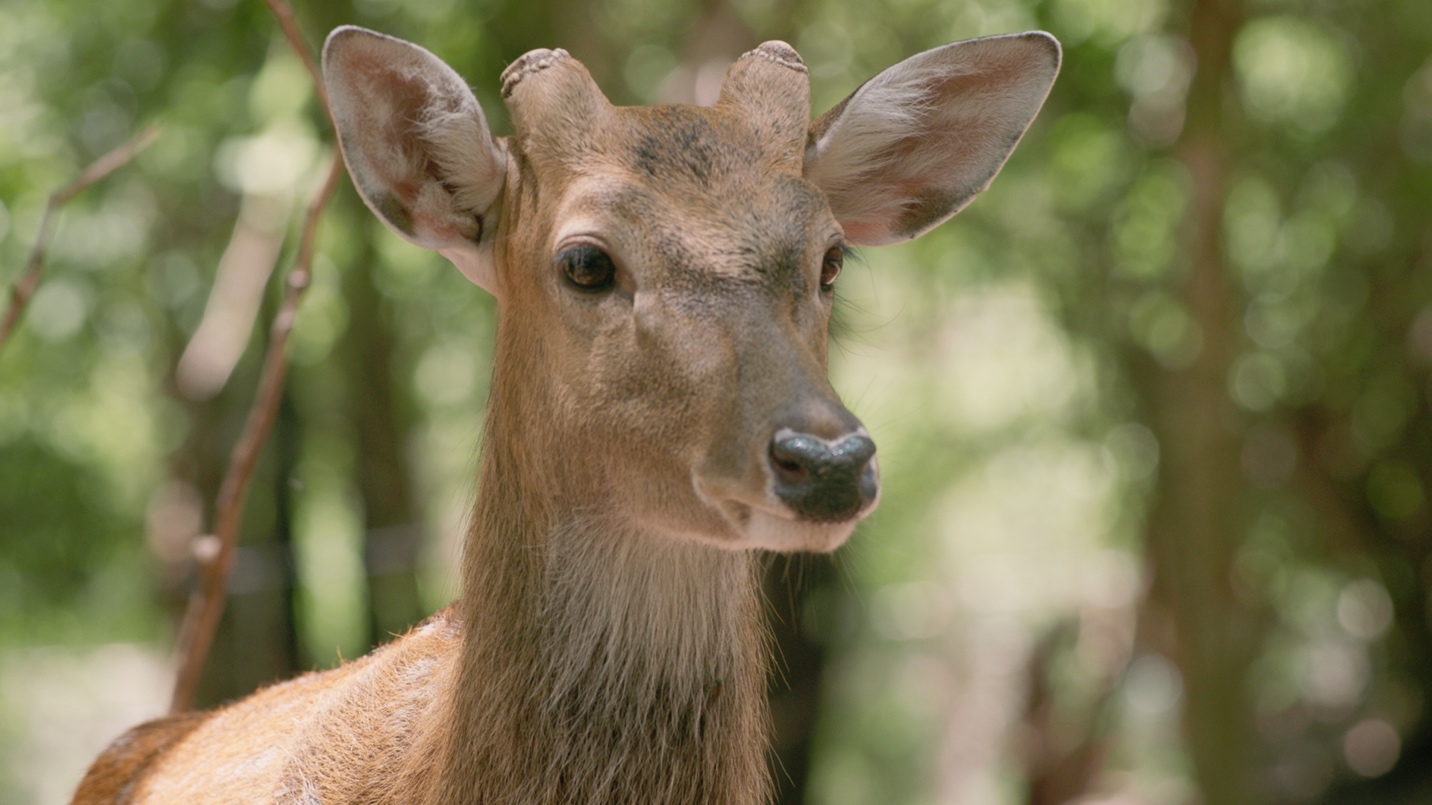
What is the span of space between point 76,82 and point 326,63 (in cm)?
787

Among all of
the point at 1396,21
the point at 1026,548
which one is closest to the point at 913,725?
the point at 1026,548

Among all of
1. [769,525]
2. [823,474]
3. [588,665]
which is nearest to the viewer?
[823,474]

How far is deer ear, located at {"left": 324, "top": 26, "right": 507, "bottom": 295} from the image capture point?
3.07 metres

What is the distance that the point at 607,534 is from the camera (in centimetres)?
300

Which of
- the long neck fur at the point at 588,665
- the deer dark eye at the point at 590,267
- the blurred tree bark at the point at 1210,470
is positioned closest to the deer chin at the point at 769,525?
the long neck fur at the point at 588,665

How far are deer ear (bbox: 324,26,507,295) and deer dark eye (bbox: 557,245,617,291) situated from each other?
1.51 feet

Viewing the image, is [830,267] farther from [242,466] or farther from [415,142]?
[242,466]

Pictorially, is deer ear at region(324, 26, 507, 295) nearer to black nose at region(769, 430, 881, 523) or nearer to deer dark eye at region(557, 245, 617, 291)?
deer dark eye at region(557, 245, 617, 291)

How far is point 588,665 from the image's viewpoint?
3.02 meters

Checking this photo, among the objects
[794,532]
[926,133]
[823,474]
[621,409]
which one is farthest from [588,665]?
[926,133]

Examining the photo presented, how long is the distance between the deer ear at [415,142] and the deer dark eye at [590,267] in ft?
1.51

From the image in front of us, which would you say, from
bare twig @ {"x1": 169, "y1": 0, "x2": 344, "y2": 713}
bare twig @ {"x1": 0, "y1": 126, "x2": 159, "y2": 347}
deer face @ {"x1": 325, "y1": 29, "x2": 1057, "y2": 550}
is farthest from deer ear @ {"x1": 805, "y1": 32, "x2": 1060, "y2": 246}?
bare twig @ {"x1": 0, "y1": 126, "x2": 159, "y2": 347}

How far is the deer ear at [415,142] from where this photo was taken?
307cm

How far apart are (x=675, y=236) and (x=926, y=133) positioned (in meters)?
1.00
